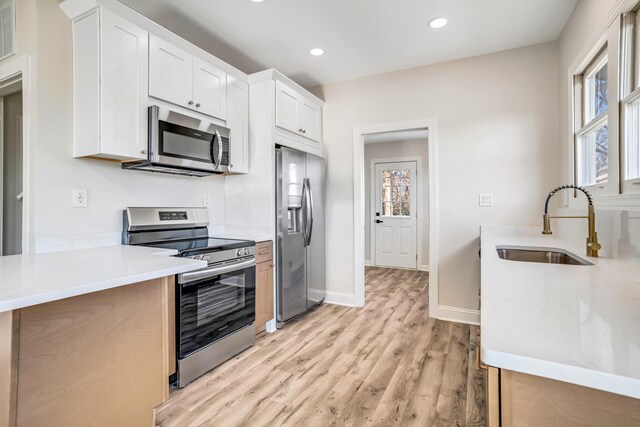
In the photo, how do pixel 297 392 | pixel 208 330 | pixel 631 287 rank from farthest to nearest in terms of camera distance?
pixel 208 330 → pixel 297 392 → pixel 631 287

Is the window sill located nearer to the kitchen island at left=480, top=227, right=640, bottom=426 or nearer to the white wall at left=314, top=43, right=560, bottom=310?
the kitchen island at left=480, top=227, right=640, bottom=426

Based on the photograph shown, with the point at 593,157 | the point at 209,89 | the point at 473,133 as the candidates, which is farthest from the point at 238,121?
the point at 593,157

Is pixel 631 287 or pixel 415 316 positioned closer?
pixel 631 287

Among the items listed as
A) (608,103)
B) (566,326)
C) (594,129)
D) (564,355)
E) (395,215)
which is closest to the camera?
(564,355)

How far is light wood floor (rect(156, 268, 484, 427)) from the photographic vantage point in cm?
172

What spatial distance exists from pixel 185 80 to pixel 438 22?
2.06 meters

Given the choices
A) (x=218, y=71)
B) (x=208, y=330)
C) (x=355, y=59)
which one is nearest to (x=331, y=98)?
(x=355, y=59)

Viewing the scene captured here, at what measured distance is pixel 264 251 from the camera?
2.80 meters

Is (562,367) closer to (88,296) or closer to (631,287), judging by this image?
Answer: (631,287)

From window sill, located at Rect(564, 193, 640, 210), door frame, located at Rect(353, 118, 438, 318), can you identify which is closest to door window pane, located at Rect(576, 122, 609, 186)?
window sill, located at Rect(564, 193, 640, 210)

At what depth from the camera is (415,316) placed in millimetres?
3301

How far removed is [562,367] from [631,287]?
779 mm

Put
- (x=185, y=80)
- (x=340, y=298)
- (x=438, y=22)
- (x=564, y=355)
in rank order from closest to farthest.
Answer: (x=564, y=355)
(x=185, y=80)
(x=438, y=22)
(x=340, y=298)

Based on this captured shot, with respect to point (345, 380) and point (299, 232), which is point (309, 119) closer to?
point (299, 232)
